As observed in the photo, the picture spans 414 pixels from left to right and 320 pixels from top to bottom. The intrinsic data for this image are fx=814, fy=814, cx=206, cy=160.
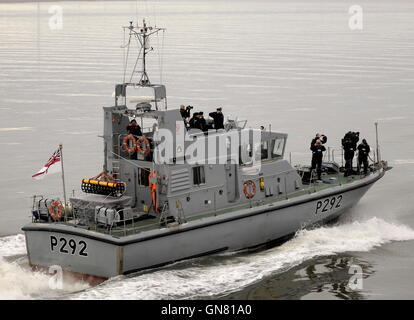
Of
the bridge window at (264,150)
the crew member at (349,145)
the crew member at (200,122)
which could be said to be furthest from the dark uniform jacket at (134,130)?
the crew member at (349,145)

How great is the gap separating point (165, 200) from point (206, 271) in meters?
1.93

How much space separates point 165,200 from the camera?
19219 millimetres

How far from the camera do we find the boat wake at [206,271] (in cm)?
1773

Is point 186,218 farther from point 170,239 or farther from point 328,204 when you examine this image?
point 328,204

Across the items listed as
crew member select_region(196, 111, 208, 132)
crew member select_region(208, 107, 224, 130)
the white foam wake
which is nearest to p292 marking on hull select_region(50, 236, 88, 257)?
the white foam wake

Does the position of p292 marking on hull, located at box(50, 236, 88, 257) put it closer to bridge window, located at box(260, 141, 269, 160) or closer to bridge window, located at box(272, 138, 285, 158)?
bridge window, located at box(260, 141, 269, 160)

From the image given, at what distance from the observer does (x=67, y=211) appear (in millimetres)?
19531

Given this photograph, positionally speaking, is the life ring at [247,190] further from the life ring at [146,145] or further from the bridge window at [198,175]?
the life ring at [146,145]

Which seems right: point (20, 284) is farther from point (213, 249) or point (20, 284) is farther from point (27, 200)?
point (27, 200)

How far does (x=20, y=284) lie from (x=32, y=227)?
1.35 metres

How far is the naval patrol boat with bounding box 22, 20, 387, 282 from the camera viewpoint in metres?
18.3

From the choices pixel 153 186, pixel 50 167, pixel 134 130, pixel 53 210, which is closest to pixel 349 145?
pixel 134 130

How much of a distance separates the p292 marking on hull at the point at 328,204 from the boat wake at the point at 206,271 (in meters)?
0.56
